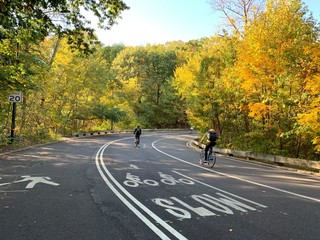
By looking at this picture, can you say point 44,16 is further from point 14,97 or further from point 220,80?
point 220,80

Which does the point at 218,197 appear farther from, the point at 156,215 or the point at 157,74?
the point at 157,74

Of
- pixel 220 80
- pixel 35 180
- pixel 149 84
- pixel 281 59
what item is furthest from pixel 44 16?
pixel 149 84

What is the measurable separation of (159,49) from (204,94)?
49295mm

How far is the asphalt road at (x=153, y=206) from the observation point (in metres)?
4.85

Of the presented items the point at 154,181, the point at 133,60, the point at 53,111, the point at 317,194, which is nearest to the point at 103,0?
the point at 154,181

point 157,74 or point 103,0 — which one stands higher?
point 157,74

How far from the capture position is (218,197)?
7.36 meters

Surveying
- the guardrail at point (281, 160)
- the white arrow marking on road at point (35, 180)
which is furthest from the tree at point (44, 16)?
the guardrail at point (281, 160)

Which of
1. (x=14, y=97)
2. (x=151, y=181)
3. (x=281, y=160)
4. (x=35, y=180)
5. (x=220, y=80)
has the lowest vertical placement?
(x=35, y=180)

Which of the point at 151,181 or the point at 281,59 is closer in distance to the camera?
the point at 151,181

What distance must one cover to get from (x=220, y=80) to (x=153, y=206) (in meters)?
17.9

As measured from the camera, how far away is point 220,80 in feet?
75.1

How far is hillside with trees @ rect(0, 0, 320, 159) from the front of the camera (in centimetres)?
1291

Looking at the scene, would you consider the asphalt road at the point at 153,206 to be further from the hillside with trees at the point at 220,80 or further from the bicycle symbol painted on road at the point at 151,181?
the hillside with trees at the point at 220,80
